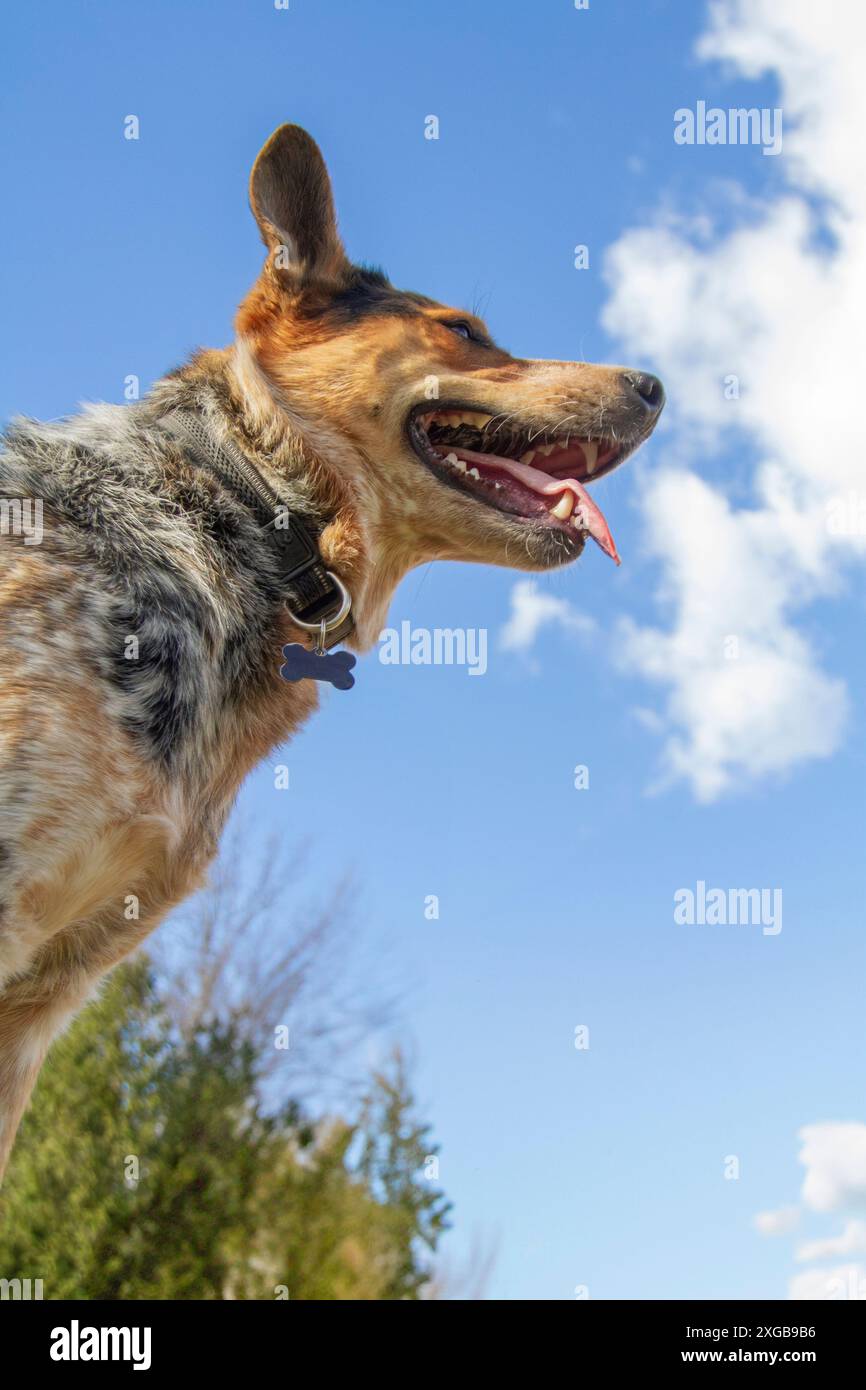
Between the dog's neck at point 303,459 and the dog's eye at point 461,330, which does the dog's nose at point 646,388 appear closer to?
the dog's eye at point 461,330

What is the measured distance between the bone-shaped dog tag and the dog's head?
74 cm

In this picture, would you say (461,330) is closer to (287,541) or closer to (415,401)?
(415,401)

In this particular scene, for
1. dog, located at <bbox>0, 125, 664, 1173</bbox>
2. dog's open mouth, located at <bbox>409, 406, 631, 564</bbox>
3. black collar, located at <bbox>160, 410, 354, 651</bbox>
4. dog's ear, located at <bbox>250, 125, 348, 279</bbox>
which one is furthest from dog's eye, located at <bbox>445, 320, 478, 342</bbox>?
black collar, located at <bbox>160, 410, 354, 651</bbox>

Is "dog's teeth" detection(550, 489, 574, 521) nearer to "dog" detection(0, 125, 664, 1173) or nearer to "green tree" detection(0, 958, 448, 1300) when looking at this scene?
"dog" detection(0, 125, 664, 1173)

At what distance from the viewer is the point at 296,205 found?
496 cm

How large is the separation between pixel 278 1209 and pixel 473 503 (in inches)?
668

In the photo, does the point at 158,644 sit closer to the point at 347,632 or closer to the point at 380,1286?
the point at 347,632

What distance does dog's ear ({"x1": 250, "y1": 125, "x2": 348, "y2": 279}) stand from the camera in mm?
4816

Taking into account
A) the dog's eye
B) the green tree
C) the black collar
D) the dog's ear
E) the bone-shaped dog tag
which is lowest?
the green tree

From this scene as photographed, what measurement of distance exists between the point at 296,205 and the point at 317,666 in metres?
2.06

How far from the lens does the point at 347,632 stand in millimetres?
4680

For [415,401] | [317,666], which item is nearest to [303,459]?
[415,401]
